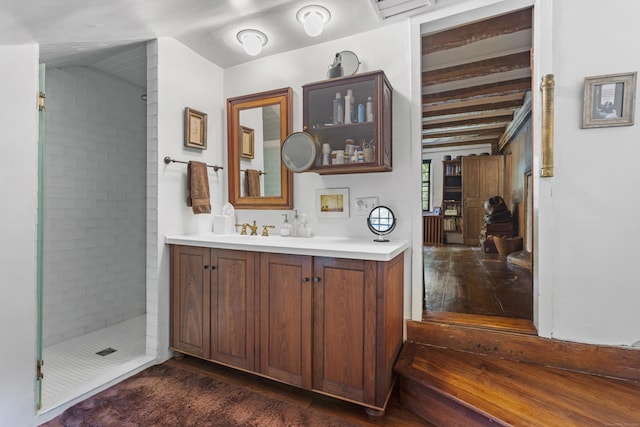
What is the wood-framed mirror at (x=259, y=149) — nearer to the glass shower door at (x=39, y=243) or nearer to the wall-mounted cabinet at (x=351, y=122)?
the wall-mounted cabinet at (x=351, y=122)

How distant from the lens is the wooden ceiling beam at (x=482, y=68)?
2.94 m

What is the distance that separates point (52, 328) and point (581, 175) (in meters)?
4.01

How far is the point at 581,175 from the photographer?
68.9 inches

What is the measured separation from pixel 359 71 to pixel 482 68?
5.32ft

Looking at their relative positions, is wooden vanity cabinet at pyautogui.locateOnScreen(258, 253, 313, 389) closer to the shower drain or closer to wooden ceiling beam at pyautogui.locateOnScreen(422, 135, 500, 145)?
the shower drain

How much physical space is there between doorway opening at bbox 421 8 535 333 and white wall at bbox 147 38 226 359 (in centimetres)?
188

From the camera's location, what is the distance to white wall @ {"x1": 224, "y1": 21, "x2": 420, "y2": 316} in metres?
2.15

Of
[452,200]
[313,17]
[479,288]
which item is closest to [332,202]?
[313,17]

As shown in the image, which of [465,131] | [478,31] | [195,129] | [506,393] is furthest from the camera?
[465,131]

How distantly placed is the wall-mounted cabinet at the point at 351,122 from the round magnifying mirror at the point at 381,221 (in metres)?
0.29

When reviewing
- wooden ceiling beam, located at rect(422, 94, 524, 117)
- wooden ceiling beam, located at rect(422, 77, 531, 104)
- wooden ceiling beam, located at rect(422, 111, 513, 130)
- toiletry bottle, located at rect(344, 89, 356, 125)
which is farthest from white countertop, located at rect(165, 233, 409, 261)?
wooden ceiling beam, located at rect(422, 111, 513, 130)

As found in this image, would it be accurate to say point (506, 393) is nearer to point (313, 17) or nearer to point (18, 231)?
point (313, 17)

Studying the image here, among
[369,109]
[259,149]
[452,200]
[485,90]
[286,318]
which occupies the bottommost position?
[286,318]

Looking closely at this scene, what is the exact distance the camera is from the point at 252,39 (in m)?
2.23
